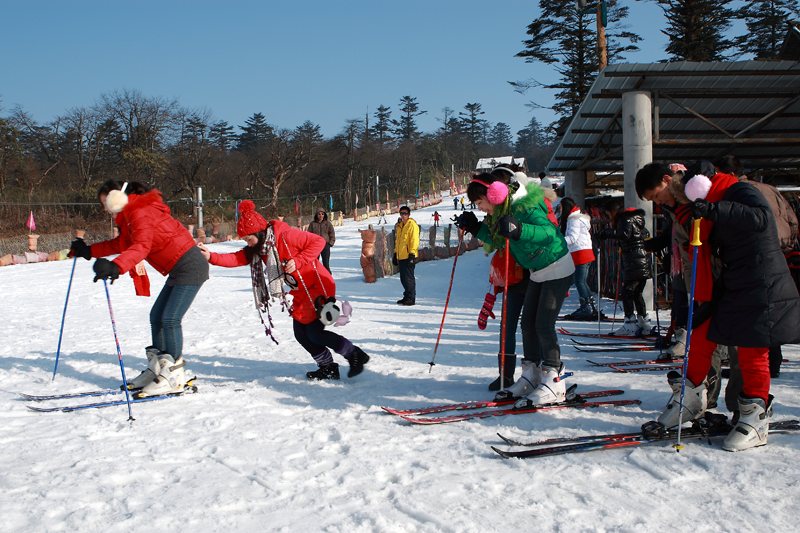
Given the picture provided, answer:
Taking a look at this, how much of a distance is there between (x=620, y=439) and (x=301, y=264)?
2.88 meters

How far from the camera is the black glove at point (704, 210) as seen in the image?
3.30 metres

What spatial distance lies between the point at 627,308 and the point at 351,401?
3.94 m

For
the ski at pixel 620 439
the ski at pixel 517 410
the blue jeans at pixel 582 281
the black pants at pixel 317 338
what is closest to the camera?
the ski at pixel 620 439

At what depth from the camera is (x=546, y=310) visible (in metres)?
4.45

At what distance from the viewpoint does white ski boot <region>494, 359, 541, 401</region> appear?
4.73 metres

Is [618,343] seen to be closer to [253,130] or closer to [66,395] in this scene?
[66,395]

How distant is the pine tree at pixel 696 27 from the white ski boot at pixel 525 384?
2611cm

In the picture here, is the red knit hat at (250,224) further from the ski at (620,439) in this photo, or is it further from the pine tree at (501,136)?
the pine tree at (501,136)

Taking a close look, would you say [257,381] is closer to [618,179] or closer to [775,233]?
[775,233]

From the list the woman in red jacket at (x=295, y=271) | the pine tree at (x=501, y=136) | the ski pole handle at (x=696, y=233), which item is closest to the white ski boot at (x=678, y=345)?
the ski pole handle at (x=696, y=233)

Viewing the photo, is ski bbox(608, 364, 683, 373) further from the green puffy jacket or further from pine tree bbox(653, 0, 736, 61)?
pine tree bbox(653, 0, 736, 61)

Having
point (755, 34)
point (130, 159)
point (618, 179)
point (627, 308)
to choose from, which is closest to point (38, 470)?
point (627, 308)

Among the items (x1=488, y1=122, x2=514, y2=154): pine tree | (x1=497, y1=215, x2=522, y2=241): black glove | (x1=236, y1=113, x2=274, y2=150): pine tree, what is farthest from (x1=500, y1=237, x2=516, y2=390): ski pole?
(x1=488, y1=122, x2=514, y2=154): pine tree

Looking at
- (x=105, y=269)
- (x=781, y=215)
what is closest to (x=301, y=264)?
(x=105, y=269)
